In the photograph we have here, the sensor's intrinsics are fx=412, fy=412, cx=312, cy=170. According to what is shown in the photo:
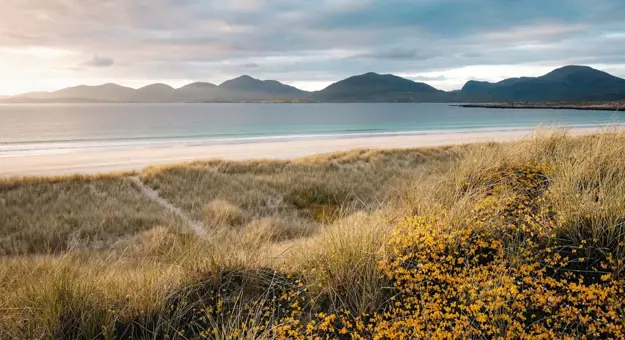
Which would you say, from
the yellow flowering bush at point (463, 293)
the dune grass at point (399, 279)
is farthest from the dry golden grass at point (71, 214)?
the yellow flowering bush at point (463, 293)

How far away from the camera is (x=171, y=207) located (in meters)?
10.4

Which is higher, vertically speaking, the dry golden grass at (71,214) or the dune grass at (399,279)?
the dune grass at (399,279)

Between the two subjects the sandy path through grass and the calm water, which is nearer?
the sandy path through grass

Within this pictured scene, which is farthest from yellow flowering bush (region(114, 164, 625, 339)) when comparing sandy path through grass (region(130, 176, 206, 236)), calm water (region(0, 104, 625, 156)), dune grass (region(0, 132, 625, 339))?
calm water (region(0, 104, 625, 156))

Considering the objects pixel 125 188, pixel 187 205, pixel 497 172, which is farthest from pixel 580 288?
pixel 125 188

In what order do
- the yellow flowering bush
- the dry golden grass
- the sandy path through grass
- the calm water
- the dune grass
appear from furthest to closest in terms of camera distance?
the calm water
the sandy path through grass
the dry golden grass
the dune grass
the yellow flowering bush

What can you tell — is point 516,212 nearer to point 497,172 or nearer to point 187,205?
point 497,172

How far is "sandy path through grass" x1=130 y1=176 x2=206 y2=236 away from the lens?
334 inches

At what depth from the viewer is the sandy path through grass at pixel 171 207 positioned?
8478 millimetres

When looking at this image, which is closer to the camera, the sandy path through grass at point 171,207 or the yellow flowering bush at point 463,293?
the yellow flowering bush at point 463,293

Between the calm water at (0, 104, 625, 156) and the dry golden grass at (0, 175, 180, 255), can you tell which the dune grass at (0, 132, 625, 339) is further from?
the calm water at (0, 104, 625, 156)

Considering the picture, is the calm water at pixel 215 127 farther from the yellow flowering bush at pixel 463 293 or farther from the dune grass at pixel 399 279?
the yellow flowering bush at pixel 463 293

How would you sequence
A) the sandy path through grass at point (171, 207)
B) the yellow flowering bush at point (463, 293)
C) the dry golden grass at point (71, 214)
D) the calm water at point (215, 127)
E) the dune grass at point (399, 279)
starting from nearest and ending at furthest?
the yellow flowering bush at point (463, 293) < the dune grass at point (399, 279) < the dry golden grass at point (71, 214) < the sandy path through grass at point (171, 207) < the calm water at point (215, 127)

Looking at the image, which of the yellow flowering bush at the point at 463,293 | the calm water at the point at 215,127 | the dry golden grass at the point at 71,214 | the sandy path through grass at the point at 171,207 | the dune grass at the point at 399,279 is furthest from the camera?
→ the calm water at the point at 215,127
